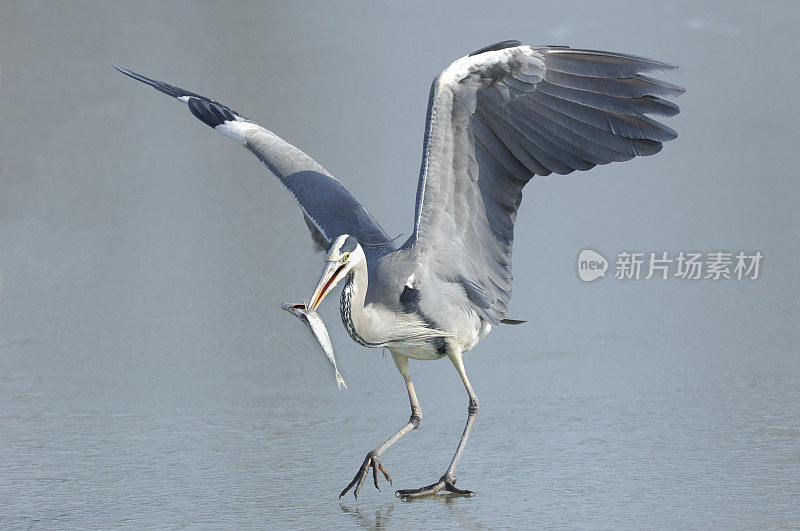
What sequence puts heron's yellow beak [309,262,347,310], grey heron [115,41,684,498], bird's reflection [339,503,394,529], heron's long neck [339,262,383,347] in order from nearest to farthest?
bird's reflection [339,503,394,529] → heron's yellow beak [309,262,347,310] → heron's long neck [339,262,383,347] → grey heron [115,41,684,498]

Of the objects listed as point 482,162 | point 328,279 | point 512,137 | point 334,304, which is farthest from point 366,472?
point 334,304

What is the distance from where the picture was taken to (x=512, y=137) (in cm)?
542

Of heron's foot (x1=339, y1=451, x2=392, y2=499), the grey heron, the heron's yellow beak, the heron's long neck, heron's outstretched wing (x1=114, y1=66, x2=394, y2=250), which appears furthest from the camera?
heron's outstretched wing (x1=114, y1=66, x2=394, y2=250)

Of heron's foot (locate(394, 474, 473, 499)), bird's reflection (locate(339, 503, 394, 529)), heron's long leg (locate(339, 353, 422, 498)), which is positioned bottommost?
bird's reflection (locate(339, 503, 394, 529))

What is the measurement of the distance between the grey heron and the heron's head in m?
0.25

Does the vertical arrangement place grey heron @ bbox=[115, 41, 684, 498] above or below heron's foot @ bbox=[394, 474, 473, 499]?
above

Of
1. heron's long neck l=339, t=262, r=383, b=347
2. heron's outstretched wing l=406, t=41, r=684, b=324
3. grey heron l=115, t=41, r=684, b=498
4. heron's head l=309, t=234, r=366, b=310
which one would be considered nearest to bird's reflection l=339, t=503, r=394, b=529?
grey heron l=115, t=41, r=684, b=498

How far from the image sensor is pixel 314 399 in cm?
603

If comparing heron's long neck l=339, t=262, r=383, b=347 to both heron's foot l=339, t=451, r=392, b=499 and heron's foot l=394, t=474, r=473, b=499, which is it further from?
heron's foot l=394, t=474, r=473, b=499

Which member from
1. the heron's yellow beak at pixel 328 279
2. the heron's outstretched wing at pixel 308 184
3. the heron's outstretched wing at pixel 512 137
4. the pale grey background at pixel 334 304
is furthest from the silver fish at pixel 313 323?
the heron's outstretched wing at pixel 308 184

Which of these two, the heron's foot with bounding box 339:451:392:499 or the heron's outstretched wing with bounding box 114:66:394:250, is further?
the heron's outstretched wing with bounding box 114:66:394:250

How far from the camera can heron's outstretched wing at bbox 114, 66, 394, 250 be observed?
19.1 ft

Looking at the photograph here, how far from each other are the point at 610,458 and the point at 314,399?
71.5 inches

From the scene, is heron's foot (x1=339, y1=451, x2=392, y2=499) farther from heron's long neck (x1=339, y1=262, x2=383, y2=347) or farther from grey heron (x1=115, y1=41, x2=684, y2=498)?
heron's long neck (x1=339, y1=262, x2=383, y2=347)
